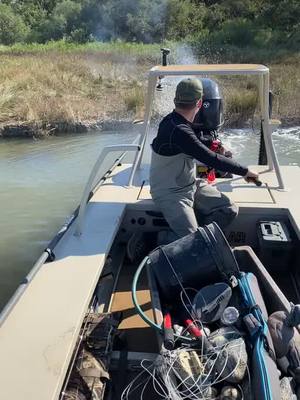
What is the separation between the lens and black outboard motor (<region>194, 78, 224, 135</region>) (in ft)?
14.4

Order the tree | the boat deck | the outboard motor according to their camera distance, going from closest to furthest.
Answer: the boat deck < the outboard motor < the tree

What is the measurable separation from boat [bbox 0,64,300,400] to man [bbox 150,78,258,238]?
226mm

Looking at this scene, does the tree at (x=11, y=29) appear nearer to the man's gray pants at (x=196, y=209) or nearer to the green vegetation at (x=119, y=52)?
the green vegetation at (x=119, y=52)

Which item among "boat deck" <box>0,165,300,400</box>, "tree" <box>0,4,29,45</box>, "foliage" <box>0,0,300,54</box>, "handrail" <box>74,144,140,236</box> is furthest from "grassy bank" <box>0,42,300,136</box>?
"tree" <box>0,4,29,45</box>

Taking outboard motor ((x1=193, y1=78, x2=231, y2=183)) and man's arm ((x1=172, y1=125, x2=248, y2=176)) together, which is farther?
outboard motor ((x1=193, y1=78, x2=231, y2=183))

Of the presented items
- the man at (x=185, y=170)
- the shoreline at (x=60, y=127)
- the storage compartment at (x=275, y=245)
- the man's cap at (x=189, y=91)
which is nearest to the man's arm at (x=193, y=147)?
the man at (x=185, y=170)

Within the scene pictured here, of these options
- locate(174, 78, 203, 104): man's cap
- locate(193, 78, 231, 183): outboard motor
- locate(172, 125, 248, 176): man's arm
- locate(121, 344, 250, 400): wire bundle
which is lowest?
locate(121, 344, 250, 400): wire bundle

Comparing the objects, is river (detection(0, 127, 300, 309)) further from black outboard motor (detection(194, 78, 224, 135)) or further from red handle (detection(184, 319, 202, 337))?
red handle (detection(184, 319, 202, 337))

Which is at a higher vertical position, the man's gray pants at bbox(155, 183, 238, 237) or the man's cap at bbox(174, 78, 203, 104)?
the man's cap at bbox(174, 78, 203, 104)

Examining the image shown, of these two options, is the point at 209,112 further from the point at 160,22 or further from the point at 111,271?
the point at 160,22

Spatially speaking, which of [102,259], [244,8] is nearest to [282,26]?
[244,8]

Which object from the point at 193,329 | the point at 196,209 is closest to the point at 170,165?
the point at 196,209

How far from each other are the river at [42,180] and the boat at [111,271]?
1.58 meters

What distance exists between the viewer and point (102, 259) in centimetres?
305
